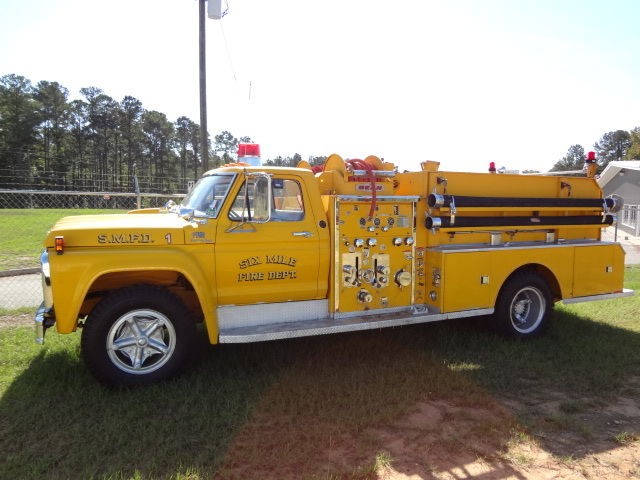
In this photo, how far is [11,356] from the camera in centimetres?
507

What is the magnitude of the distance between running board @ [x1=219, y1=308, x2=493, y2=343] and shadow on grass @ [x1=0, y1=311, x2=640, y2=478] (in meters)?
0.44

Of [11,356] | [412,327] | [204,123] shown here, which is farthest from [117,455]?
[204,123]

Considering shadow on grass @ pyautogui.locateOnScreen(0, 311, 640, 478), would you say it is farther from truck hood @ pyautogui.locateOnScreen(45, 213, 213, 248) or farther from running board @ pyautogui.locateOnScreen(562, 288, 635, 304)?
truck hood @ pyautogui.locateOnScreen(45, 213, 213, 248)

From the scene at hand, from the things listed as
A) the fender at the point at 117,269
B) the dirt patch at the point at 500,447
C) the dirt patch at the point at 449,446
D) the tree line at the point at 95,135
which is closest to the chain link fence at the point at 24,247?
the fender at the point at 117,269

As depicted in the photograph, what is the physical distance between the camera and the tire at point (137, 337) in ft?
13.8

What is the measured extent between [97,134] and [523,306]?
7063cm

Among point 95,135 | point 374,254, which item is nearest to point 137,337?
point 374,254

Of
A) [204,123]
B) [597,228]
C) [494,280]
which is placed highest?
[204,123]

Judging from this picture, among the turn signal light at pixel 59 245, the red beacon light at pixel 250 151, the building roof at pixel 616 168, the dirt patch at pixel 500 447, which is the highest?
the building roof at pixel 616 168

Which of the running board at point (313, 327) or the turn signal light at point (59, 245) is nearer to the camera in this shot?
the turn signal light at point (59, 245)

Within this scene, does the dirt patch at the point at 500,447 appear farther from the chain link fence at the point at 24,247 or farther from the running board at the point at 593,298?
the chain link fence at the point at 24,247

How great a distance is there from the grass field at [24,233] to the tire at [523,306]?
9.94 metres

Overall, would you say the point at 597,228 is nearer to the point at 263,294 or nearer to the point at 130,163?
the point at 263,294

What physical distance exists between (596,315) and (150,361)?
21.1 feet
